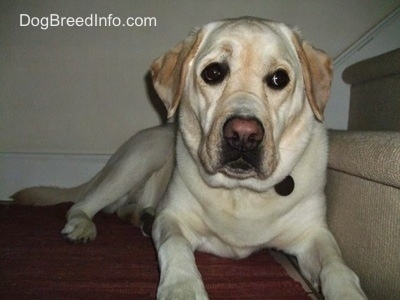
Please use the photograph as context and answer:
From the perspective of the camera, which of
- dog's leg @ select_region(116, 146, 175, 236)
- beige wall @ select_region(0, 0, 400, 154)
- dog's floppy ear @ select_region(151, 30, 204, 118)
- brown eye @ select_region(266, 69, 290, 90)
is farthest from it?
beige wall @ select_region(0, 0, 400, 154)

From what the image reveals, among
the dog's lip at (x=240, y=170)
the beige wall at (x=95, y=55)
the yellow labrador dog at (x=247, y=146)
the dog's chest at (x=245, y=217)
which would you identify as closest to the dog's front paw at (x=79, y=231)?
the yellow labrador dog at (x=247, y=146)

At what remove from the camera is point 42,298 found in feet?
3.75

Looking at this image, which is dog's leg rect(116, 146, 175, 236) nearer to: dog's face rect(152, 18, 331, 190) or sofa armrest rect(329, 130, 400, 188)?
dog's face rect(152, 18, 331, 190)

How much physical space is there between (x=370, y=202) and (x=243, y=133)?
51 centimetres

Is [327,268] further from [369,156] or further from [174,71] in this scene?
[174,71]

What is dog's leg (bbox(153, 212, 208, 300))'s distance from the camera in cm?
103

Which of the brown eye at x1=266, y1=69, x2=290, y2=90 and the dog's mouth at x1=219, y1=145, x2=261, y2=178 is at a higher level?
the brown eye at x1=266, y1=69, x2=290, y2=90

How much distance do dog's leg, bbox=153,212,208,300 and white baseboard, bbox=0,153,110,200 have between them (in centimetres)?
161

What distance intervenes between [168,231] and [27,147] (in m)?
1.91

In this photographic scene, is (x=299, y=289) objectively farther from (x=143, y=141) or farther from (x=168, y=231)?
(x=143, y=141)

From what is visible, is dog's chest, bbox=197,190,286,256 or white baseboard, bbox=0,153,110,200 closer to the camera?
dog's chest, bbox=197,190,286,256

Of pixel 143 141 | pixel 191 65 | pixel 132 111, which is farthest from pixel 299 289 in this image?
pixel 132 111

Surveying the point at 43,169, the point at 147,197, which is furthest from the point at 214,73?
the point at 43,169

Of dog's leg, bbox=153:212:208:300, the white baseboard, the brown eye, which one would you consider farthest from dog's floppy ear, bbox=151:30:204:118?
the white baseboard
